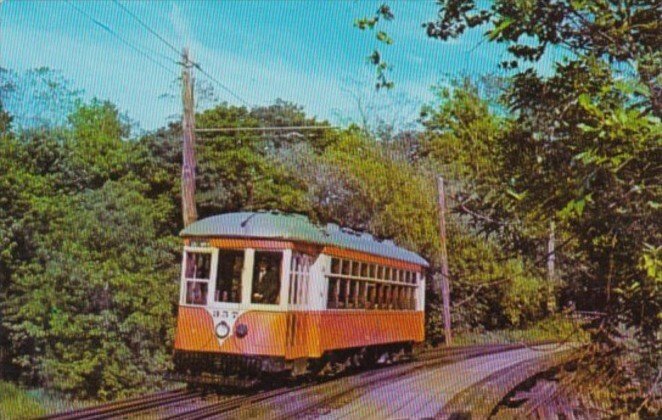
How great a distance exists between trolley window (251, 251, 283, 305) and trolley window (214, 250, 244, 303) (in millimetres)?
107

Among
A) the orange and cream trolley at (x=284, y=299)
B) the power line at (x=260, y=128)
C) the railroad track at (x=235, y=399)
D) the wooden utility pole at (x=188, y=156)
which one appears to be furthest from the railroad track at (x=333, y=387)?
the power line at (x=260, y=128)

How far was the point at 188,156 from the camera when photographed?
386 cm

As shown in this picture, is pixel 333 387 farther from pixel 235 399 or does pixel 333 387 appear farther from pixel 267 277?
pixel 267 277

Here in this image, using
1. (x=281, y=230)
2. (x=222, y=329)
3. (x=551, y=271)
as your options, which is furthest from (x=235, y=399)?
(x=551, y=271)

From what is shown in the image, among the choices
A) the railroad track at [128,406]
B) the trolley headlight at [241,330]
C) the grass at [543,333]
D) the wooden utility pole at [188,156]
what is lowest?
the railroad track at [128,406]

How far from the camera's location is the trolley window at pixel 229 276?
4367 millimetres

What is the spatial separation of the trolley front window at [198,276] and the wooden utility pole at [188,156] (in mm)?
331

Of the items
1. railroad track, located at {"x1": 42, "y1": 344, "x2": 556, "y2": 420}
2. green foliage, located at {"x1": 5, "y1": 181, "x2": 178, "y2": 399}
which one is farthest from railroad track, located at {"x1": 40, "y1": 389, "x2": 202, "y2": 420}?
green foliage, located at {"x1": 5, "y1": 181, "x2": 178, "y2": 399}

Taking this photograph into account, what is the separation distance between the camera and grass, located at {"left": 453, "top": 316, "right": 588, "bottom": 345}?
290 centimetres

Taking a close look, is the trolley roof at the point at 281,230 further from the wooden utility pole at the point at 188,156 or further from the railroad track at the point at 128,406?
the railroad track at the point at 128,406

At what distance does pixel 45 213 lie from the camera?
4734 millimetres

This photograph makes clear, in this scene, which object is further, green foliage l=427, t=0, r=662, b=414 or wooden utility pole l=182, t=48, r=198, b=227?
wooden utility pole l=182, t=48, r=198, b=227

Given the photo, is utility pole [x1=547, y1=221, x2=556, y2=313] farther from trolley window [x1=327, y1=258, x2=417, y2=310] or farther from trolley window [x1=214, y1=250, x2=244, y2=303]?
trolley window [x1=214, y1=250, x2=244, y2=303]

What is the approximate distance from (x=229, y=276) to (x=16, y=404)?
1.60 metres
